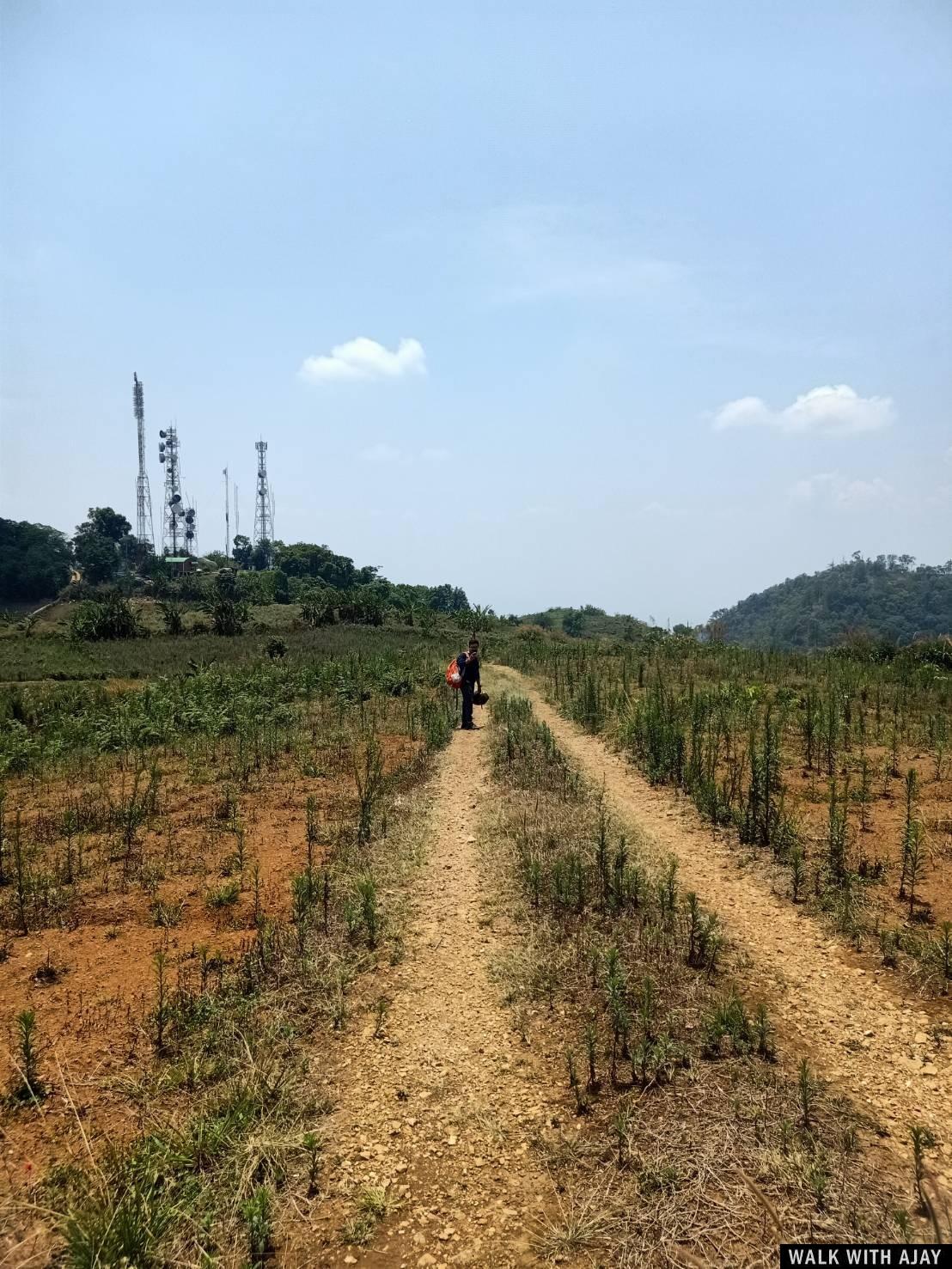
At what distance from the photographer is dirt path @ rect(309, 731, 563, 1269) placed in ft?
10.2

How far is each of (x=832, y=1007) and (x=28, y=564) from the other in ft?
253

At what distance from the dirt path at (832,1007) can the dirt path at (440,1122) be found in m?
1.84

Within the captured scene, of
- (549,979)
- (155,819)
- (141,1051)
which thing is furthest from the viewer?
(155,819)

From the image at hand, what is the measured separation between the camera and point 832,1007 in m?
4.71

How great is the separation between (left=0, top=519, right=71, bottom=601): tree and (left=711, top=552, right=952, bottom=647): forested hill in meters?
68.5

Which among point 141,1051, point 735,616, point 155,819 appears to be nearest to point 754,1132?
point 141,1051

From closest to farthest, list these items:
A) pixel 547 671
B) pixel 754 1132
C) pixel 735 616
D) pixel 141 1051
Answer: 1. pixel 754 1132
2. pixel 141 1051
3. pixel 547 671
4. pixel 735 616

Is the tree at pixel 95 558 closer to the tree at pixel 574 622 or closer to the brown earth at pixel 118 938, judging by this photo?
the tree at pixel 574 622

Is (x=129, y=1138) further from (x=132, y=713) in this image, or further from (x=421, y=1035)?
(x=132, y=713)

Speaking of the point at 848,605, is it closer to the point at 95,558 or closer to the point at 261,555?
the point at 261,555

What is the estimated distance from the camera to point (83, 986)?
5078mm

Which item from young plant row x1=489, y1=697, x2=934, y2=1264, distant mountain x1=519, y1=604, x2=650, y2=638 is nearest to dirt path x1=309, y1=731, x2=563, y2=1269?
young plant row x1=489, y1=697, x2=934, y2=1264

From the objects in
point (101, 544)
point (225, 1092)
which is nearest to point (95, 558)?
point (101, 544)

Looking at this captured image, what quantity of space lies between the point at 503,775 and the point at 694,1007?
561 cm
